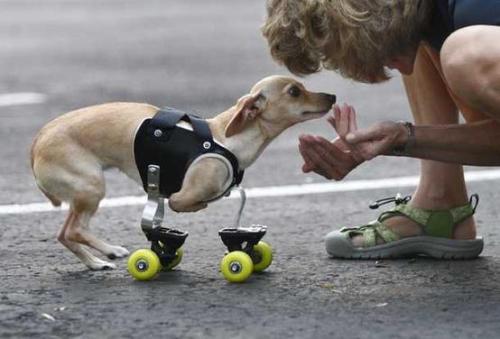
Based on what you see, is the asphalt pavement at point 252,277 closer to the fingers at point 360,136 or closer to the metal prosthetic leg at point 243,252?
the metal prosthetic leg at point 243,252

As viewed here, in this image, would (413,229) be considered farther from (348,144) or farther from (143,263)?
(143,263)

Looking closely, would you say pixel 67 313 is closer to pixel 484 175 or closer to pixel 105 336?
pixel 105 336

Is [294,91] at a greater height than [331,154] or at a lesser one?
greater

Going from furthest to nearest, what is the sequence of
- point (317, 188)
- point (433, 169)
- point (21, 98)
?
point (21, 98) → point (317, 188) → point (433, 169)

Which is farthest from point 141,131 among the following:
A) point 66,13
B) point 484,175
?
point 66,13

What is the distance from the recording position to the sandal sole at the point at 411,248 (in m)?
4.71

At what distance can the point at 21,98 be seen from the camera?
9000 mm

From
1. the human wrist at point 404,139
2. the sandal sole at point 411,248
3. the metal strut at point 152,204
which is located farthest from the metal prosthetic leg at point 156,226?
the human wrist at point 404,139

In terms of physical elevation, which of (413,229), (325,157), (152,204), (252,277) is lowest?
(252,277)

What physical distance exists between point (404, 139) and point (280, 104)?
0.59 metres

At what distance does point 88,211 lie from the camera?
14.7 ft

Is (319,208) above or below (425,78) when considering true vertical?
below

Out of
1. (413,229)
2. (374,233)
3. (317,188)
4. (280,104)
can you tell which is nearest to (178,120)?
(280,104)

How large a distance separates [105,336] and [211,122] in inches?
41.3
